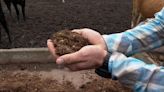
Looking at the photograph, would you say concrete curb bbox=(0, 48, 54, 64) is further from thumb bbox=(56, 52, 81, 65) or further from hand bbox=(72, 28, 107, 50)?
thumb bbox=(56, 52, 81, 65)

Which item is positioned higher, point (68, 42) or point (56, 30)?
point (68, 42)

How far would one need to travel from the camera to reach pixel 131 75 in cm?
192

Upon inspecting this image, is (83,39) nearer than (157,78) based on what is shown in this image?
No

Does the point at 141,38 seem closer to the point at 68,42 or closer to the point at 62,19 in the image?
the point at 68,42

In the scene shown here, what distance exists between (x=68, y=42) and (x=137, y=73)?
1.69 feet

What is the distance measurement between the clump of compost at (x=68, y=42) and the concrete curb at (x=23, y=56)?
349 centimetres

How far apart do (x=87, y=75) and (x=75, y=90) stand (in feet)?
1.68

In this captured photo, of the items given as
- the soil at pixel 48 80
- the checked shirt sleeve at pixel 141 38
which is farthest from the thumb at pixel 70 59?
the soil at pixel 48 80

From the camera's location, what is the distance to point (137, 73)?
192cm

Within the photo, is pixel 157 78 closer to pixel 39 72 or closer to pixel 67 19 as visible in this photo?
pixel 39 72

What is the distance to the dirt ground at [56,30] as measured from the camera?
505 cm

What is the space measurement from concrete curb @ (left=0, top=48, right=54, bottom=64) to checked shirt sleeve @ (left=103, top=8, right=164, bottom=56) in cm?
351

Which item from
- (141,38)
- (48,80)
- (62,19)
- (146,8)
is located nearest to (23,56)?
(48,80)

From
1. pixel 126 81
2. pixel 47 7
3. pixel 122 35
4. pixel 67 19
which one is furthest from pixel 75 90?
pixel 47 7
